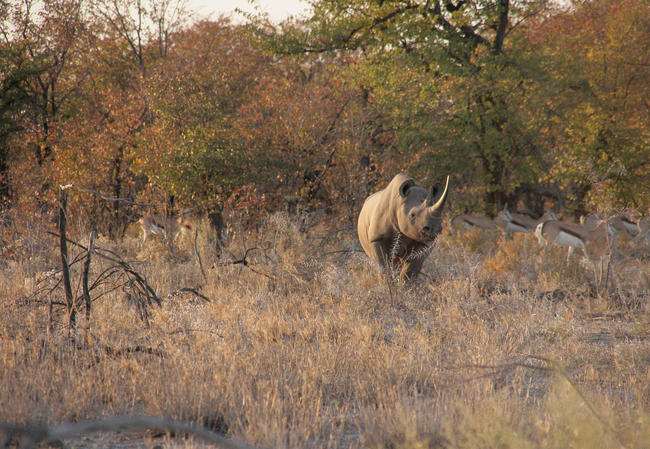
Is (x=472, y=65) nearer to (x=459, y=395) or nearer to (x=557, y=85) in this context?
(x=557, y=85)

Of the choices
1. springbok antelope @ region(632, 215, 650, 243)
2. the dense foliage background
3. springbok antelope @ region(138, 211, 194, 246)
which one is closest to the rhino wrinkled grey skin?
the dense foliage background

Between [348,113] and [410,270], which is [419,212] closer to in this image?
[410,270]

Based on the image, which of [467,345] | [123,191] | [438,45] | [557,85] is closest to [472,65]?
[438,45]

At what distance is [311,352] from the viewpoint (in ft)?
14.6

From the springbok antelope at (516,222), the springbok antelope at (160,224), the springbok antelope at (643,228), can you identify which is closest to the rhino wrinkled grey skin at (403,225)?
the springbok antelope at (160,224)

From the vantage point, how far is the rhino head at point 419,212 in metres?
6.13

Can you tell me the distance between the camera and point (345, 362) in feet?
13.8

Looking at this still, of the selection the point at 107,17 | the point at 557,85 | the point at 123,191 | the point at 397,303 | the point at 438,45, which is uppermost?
the point at 107,17

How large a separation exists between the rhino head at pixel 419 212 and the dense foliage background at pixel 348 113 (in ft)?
16.1

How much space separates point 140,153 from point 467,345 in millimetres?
8728

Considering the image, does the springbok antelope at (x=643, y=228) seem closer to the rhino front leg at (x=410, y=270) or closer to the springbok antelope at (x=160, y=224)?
the rhino front leg at (x=410, y=270)

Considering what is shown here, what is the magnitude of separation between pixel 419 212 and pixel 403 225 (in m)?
0.28

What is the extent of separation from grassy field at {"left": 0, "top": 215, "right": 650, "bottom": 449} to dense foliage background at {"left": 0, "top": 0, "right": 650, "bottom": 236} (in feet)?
15.6

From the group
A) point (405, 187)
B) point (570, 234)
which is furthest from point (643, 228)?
point (405, 187)
